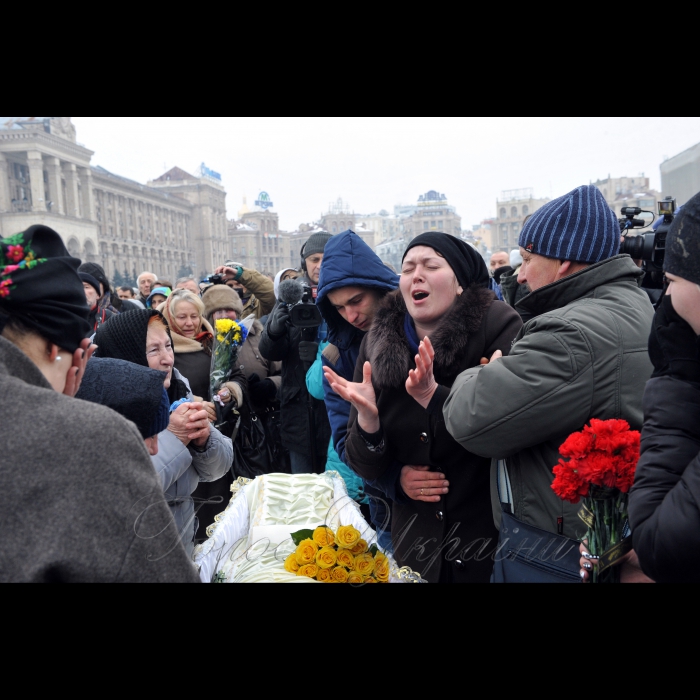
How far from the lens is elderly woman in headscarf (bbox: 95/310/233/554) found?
6.91ft

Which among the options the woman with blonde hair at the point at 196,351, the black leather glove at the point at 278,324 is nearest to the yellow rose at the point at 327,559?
the woman with blonde hair at the point at 196,351

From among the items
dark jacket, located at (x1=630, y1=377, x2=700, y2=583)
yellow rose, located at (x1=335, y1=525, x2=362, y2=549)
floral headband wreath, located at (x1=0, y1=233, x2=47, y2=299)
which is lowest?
yellow rose, located at (x1=335, y1=525, x2=362, y2=549)

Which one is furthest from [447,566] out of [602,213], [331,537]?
[602,213]

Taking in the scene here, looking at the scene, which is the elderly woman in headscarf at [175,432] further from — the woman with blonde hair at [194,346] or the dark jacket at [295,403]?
the dark jacket at [295,403]

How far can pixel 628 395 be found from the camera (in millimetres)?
1401

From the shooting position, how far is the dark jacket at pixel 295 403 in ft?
11.8

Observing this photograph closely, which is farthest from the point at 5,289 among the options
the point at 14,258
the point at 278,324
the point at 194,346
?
the point at 194,346

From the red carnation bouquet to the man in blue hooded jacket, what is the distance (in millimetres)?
1242

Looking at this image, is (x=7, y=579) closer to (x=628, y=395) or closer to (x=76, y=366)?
(x=76, y=366)

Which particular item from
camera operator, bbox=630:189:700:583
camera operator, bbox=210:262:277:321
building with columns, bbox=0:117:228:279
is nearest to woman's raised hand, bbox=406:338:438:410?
camera operator, bbox=630:189:700:583

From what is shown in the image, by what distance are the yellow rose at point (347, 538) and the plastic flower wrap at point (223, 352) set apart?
193cm

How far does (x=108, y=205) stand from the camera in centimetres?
4969

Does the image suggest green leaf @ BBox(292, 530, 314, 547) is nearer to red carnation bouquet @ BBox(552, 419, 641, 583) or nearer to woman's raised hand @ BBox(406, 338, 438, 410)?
woman's raised hand @ BBox(406, 338, 438, 410)

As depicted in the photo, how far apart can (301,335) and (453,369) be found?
6.16ft
